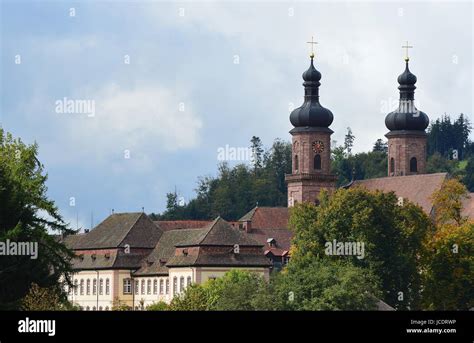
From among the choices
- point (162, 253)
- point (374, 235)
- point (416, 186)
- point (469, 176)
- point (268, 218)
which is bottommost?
point (162, 253)

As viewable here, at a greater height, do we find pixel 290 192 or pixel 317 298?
pixel 290 192

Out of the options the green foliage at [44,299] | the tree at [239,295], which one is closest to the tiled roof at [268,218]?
the tree at [239,295]

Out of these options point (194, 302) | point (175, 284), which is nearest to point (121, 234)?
point (175, 284)

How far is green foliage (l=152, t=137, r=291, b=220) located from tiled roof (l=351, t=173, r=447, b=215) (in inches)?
1689

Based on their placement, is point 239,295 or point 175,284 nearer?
point 239,295

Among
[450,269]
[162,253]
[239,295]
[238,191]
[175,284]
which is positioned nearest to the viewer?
[239,295]

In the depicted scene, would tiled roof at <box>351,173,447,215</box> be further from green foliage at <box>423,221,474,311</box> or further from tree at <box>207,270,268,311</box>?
tree at <box>207,270,268,311</box>

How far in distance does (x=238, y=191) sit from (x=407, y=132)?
1699 inches

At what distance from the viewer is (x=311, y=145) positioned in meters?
135

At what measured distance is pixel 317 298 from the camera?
69875 millimetres

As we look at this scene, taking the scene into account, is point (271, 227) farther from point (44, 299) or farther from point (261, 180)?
point (44, 299)

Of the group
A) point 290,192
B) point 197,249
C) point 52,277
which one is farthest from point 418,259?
point 290,192
